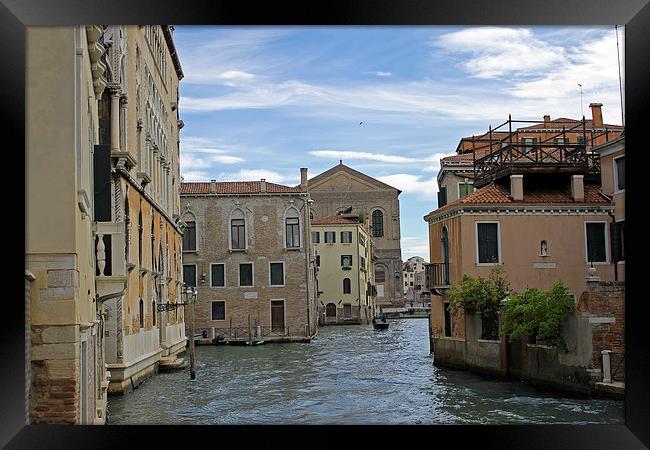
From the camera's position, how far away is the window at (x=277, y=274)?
26.0 metres

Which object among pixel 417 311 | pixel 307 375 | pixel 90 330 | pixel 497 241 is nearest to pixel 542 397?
pixel 497 241

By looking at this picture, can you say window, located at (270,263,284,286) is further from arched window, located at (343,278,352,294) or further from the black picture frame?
the black picture frame

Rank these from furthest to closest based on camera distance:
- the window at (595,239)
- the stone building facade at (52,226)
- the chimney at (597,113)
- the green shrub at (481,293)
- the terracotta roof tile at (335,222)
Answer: the terracotta roof tile at (335,222) → the chimney at (597,113) → the window at (595,239) → the green shrub at (481,293) → the stone building facade at (52,226)

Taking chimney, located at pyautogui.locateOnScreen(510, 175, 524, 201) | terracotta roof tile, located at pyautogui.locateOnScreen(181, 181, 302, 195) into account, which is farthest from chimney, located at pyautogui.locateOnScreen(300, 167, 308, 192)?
chimney, located at pyautogui.locateOnScreen(510, 175, 524, 201)

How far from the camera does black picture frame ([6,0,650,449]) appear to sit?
3.88m

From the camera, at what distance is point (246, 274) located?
2609 cm

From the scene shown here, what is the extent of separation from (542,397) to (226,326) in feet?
51.2

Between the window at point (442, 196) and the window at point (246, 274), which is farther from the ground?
the window at point (442, 196)

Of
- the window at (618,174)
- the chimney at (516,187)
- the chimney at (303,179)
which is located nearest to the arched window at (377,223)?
the chimney at (303,179)

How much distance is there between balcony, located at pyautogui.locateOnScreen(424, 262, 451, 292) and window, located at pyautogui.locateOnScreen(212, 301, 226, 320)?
34.9 feet

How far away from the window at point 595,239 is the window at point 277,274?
1285 cm

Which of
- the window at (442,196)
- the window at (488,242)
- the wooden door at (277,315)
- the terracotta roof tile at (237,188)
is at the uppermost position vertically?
the terracotta roof tile at (237,188)

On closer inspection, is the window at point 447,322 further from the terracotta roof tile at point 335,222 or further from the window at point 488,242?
the terracotta roof tile at point 335,222
